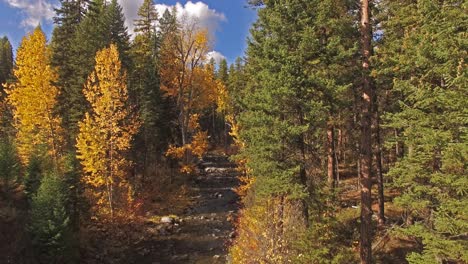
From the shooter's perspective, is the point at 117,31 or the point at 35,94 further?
the point at 117,31

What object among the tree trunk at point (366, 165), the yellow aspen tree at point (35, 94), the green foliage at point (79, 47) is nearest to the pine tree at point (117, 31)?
the green foliage at point (79, 47)

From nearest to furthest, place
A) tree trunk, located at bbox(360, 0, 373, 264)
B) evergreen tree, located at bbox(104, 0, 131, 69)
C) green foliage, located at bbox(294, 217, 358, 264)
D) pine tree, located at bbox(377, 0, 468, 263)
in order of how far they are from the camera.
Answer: pine tree, located at bbox(377, 0, 468, 263) < tree trunk, located at bbox(360, 0, 373, 264) < green foliage, located at bbox(294, 217, 358, 264) < evergreen tree, located at bbox(104, 0, 131, 69)

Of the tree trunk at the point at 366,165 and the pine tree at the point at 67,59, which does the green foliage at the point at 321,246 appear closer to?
the tree trunk at the point at 366,165

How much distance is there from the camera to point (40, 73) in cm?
2616

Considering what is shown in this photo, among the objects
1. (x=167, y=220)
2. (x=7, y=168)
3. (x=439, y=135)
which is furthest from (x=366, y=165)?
(x=7, y=168)

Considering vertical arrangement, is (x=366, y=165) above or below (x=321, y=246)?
above

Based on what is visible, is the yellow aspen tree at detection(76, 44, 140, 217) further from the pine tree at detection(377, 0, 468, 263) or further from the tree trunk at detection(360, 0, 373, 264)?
the pine tree at detection(377, 0, 468, 263)

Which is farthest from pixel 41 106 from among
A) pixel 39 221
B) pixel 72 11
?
pixel 72 11

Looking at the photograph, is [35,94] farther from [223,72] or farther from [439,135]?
[223,72]

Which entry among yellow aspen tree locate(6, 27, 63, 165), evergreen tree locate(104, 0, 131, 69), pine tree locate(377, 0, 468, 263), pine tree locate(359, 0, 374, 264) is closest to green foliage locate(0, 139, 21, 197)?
yellow aspen tree locate(6, 27, 63, 165)

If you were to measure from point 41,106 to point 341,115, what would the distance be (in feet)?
69.6

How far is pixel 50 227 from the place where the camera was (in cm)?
1694

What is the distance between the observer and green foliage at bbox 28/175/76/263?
17.0 metres

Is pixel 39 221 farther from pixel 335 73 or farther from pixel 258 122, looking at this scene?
pixel 335 73
